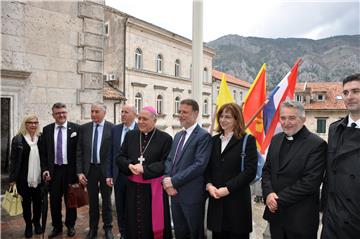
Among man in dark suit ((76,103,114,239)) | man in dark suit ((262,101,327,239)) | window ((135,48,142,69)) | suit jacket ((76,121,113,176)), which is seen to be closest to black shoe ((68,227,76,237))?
man in dark suit ((76,103,114,239))

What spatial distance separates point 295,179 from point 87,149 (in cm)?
291

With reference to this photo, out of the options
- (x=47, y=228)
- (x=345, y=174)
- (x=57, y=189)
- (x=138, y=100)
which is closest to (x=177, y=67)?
(x=138, y=100)

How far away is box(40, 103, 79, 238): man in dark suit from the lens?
451 cm

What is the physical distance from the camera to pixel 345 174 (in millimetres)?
2502

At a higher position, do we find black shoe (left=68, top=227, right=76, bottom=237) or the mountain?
the mountain

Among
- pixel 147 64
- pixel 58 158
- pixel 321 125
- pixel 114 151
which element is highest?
pixel 147 64

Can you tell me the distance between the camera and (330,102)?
104 feet

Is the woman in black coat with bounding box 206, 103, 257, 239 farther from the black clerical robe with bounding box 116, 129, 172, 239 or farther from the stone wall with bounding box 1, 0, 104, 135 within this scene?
the stone wall with bounding box 1, 0, 104, 135

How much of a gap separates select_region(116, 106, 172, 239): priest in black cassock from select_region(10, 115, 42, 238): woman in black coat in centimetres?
146

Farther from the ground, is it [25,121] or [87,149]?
[25,121]

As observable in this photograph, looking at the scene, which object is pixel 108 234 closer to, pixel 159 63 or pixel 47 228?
pixel 47 228

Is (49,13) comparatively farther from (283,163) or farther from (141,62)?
(141,62)

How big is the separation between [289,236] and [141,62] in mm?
23143

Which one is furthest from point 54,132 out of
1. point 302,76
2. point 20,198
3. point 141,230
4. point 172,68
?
point 302,76
